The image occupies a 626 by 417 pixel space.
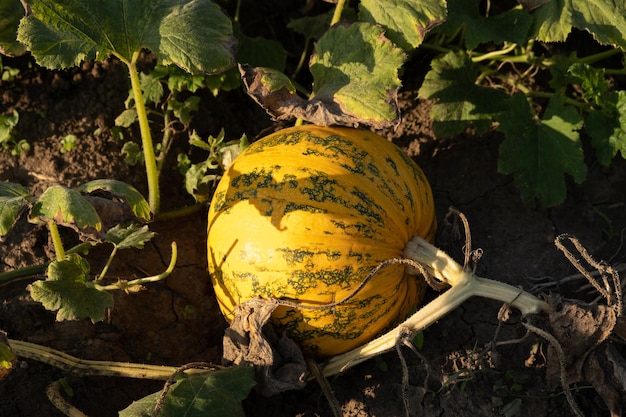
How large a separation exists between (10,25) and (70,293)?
1.22 metres

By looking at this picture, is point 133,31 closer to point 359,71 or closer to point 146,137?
point 146,137

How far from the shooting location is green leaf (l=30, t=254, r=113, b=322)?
7.87 ft

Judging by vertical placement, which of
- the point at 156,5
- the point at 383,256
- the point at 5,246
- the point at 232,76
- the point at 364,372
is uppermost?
the point at 156,5

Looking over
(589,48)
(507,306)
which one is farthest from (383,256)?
(589,48)

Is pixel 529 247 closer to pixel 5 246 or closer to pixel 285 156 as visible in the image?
pixel 285 156

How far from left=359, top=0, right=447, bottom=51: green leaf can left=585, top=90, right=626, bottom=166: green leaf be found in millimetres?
911

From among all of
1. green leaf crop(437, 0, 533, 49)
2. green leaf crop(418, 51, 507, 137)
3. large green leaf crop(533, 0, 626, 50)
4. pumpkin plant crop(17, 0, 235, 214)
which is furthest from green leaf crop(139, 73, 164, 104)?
large green leaf crop(533, 0, 626, 50)

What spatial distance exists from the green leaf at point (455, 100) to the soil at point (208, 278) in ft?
1.02

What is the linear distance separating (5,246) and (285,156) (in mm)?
1303

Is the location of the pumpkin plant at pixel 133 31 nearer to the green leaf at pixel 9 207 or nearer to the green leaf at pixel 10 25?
the green leaf at pixel 10 25

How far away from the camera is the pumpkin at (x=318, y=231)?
102 inches

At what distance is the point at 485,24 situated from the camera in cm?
316

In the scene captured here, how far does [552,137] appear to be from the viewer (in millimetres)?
3221

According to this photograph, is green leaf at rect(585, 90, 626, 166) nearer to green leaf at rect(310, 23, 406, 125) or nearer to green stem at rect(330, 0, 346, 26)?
green leaf at rect(310, 23, 406, 125)
